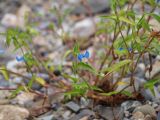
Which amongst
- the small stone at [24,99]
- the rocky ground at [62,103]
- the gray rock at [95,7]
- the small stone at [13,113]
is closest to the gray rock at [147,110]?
the rocky ground at [62,103]

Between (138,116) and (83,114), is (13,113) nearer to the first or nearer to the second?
(83,114)

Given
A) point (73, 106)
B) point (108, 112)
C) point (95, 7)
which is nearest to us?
point (108, 112)

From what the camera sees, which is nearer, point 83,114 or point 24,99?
point 83,114

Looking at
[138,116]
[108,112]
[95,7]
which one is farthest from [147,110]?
[95,7]

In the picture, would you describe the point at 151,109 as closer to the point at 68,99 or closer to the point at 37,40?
the point at 68,99

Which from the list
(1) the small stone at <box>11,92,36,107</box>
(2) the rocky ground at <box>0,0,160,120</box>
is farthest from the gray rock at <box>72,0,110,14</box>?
(1) the small stone at <box>11,92,36,107</box>

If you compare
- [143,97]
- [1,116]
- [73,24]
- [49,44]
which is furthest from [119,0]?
[73,24]
